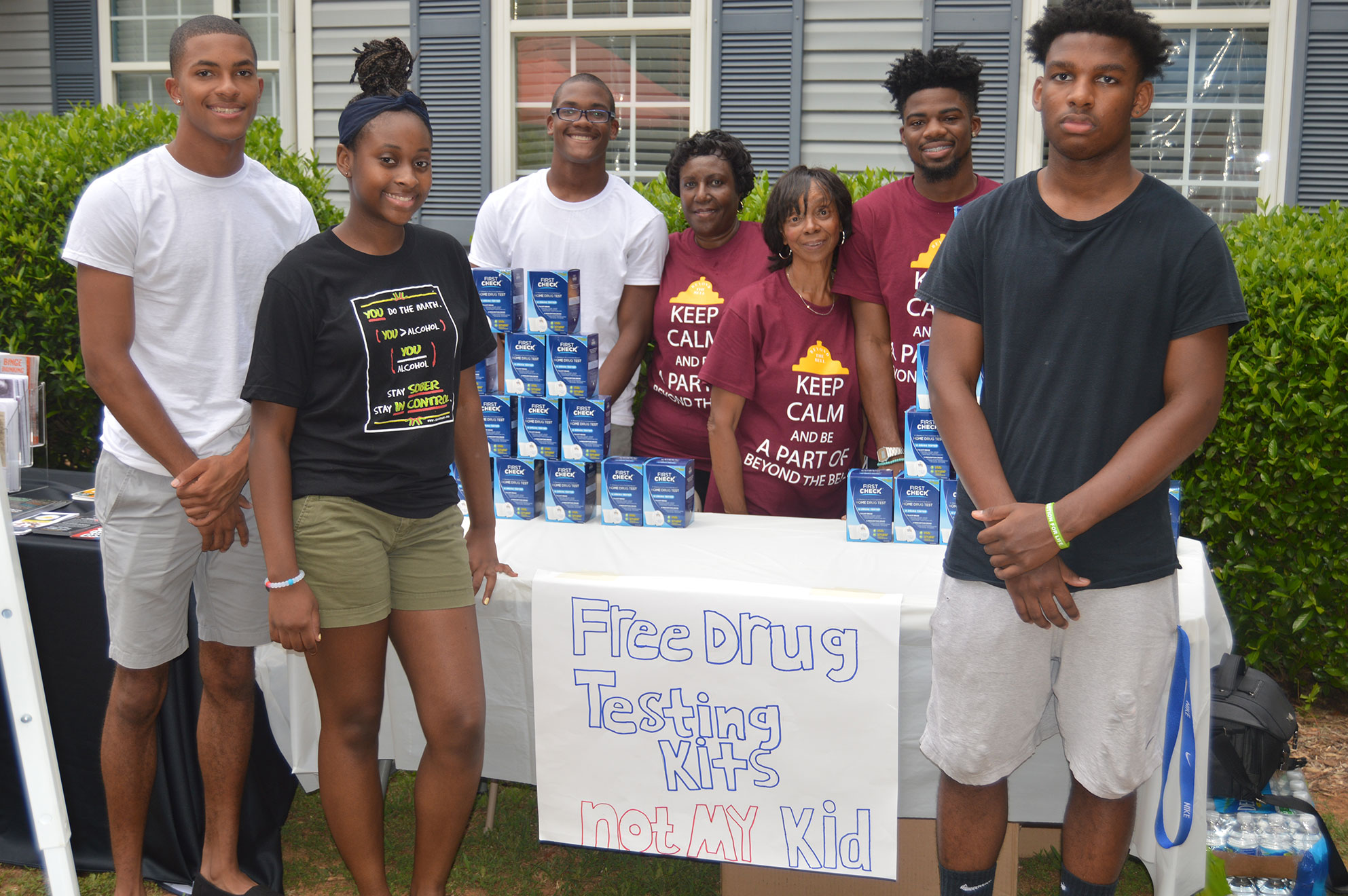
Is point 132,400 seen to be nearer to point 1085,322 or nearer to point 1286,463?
point 1085,322

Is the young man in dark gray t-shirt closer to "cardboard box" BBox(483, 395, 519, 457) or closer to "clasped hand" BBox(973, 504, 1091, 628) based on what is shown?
"clasped hand" BBox(973, 504, 1091, 628)

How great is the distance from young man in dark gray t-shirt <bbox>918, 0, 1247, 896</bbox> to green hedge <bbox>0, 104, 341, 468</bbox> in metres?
3.20

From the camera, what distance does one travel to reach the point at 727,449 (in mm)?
2842

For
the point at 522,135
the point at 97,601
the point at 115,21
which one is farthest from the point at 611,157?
the point at 97,601

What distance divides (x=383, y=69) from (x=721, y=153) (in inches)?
45.8

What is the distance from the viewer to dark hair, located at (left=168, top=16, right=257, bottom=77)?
227cm

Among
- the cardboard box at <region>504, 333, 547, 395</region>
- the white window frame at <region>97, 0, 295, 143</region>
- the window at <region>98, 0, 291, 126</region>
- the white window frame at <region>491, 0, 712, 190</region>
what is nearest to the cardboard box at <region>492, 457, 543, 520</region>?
the cardboard box at <region>504, 333, 547, 395</region>

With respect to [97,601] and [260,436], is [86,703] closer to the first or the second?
[97,601]

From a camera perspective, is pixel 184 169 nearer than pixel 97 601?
Yes

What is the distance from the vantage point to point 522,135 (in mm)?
6602

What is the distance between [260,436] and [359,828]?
31.3 inches

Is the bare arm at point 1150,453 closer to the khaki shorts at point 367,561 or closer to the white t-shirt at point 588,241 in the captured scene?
the khaki shorts at point 367,561

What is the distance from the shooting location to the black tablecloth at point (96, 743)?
8.80ft

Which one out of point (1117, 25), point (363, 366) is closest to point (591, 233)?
point (363, 366)
